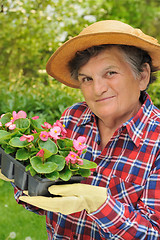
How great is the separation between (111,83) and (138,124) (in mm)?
267

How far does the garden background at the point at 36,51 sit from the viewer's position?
3094 mm

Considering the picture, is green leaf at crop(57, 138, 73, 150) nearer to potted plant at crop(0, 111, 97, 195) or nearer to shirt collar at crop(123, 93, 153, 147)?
potted plant at crop(0, 111, 97, 195)

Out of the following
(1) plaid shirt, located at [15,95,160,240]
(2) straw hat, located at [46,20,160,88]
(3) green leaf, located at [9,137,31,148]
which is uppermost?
(2) straw hat, located at [46,20,160,88]

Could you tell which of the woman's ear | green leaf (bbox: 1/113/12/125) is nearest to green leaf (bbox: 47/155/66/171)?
green leaf (bbox: 1/113/12/125)

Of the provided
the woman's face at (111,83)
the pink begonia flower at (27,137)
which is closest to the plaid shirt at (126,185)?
the woman's face at (111,83)

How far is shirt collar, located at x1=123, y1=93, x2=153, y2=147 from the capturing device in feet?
5.49

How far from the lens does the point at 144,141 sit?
166 cm

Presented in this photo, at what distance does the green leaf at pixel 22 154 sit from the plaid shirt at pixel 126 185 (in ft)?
1.23

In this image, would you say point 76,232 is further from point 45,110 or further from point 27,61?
point 27,61

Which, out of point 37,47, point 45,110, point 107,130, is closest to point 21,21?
point 37,47

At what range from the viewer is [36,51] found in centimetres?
637

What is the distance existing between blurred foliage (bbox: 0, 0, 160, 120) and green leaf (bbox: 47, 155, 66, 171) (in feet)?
7.87

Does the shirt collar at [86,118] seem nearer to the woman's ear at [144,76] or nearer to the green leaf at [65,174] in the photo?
the woman's ear at [144,76]

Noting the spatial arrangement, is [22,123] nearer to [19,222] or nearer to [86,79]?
[86,79]
